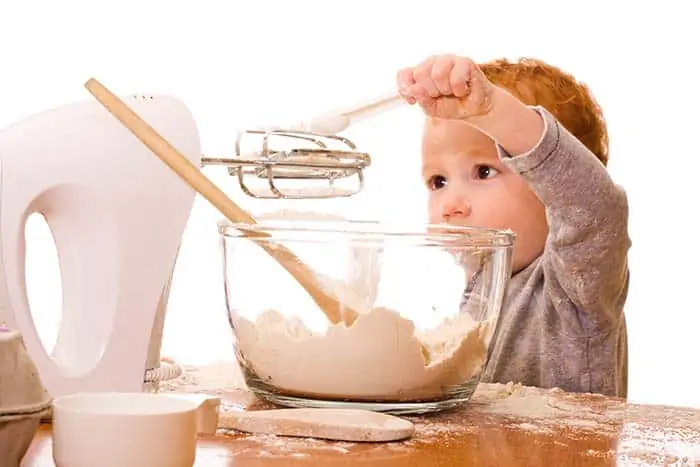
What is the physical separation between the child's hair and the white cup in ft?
3.50

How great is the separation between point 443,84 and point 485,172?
22.3 inches

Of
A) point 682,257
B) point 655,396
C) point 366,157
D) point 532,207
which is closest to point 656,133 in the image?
point 682,257

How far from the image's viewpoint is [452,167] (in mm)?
1624

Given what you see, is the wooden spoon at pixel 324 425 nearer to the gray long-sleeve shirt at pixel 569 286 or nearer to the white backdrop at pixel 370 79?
the gray long-sleeve shirt at pixel 569 286

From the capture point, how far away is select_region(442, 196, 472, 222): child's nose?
1596mm

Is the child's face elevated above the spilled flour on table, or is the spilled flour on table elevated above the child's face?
the child's face

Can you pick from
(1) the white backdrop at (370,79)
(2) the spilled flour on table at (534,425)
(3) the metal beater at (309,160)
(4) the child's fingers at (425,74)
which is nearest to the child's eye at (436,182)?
(3) the metal beater at (309,160)

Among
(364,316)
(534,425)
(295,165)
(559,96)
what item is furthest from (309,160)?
(559,96)

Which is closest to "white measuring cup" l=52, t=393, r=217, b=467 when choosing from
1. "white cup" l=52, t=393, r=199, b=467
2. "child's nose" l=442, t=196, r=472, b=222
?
"white cup" l=52, t=393, r=199, b=467

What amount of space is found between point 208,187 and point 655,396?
1757 millimetres

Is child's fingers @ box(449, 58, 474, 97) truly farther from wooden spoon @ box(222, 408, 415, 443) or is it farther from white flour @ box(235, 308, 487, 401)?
wooden spoon @ box(222, 408, 415, 443)

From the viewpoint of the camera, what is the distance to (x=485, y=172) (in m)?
1.64

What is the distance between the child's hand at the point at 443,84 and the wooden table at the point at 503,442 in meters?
0.28

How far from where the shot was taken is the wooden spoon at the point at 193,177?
995mm
